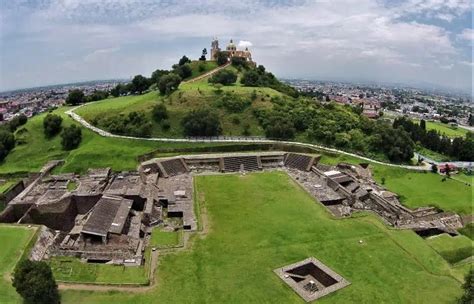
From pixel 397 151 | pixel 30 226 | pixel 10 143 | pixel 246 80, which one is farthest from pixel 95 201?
pixel 246 80

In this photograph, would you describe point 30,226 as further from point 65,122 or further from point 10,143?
point 65,122

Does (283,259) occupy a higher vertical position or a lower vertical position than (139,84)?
lower

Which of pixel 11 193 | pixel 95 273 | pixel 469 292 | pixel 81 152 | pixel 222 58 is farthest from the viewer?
pixel 222 58

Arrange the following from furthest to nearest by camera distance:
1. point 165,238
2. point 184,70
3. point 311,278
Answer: point 184,70 < point 165,238 < point 311,278

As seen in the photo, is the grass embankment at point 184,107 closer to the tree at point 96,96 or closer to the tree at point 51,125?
the tree at point 51,125

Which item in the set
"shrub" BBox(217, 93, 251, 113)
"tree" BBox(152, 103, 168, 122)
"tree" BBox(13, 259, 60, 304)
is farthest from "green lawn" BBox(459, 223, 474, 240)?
"tree" BBox(152, 103, 168, 122)

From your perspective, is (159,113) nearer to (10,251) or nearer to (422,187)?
(10,251)

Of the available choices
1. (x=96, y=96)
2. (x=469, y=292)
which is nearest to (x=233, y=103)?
(x=96, y=96)
